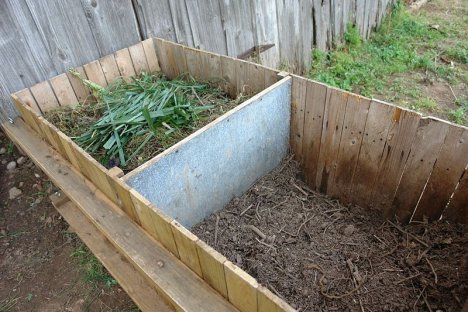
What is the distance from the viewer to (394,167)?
73.8 inches

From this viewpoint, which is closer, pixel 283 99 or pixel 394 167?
pixel 394 167

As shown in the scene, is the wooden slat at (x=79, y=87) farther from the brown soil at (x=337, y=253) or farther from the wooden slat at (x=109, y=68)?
the brown soil at (x=337, y=253)

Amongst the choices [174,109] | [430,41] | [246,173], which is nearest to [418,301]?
[246,173]

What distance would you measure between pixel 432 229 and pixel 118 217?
63.8 inches

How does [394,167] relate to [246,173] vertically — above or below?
above

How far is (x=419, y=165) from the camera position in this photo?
5.81 feet

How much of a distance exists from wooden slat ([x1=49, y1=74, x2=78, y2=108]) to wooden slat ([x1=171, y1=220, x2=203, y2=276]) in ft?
4.79

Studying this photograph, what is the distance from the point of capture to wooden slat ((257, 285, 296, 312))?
92cm

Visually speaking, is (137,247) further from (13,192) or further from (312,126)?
(13,192)

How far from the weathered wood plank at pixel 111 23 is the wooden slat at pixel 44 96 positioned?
1.47 feet

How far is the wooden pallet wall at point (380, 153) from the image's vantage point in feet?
5.46

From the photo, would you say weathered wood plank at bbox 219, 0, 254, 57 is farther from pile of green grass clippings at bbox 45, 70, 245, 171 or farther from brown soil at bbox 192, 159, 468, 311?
brown soil at bbox 192, 159, 468, 311

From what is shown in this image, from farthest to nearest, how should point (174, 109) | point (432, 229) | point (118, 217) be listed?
point (174, 109)
point (432, 229)
point (118, 217)

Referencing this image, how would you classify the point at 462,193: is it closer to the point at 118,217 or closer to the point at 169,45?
the point at 118,217
